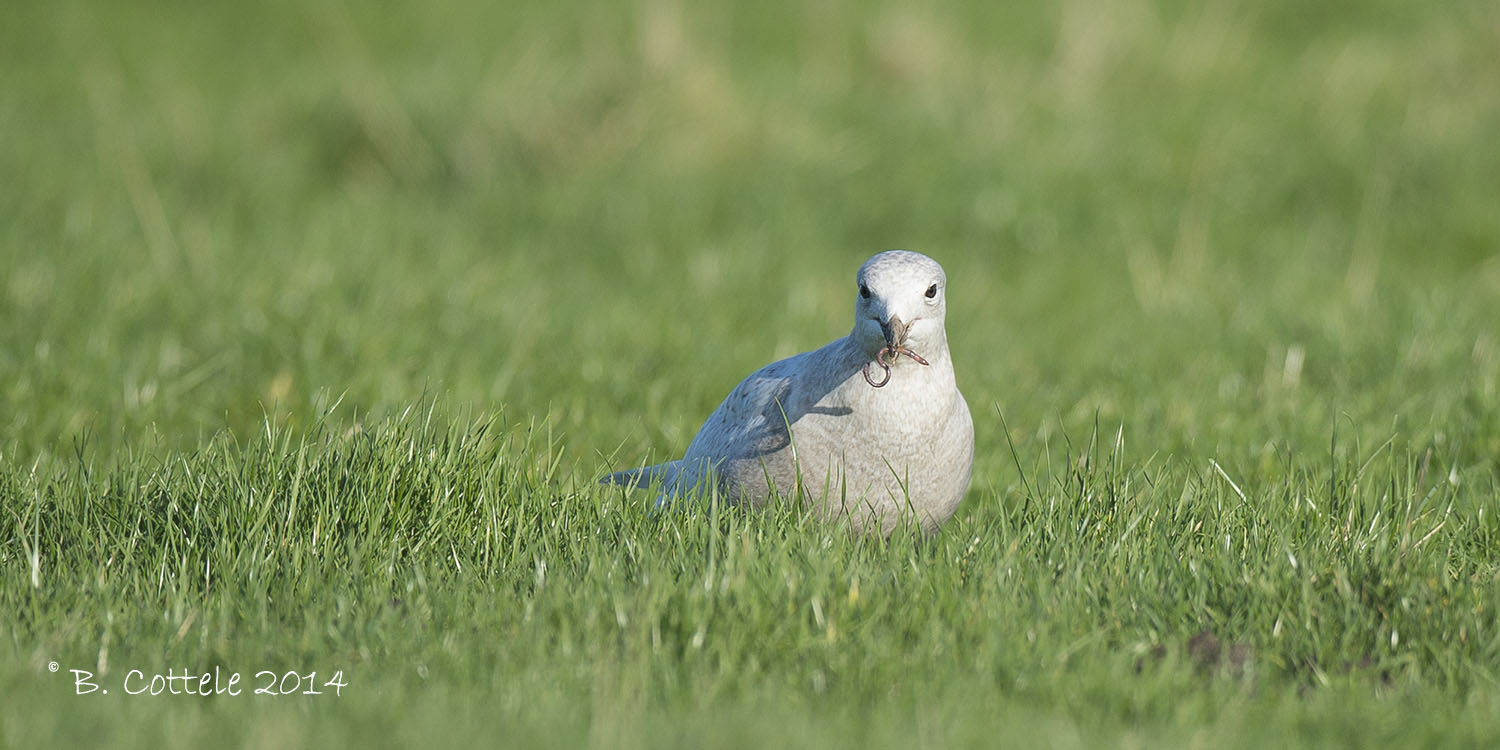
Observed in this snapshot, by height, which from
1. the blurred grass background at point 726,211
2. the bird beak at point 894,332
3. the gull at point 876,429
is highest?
the blurred grass background at point 726,211

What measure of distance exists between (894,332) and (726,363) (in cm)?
295

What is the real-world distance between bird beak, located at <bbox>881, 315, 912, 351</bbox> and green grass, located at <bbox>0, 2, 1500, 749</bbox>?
0.56m

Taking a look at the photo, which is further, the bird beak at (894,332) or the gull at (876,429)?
the gull at (876,429)

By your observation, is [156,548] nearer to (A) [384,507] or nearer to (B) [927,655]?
(A) [384,507]

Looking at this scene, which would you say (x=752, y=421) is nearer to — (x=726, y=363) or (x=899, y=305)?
(x=899, y=305)

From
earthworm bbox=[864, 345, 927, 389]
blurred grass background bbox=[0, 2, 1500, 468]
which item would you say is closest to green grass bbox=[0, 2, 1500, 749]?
blurred grass background bbox=[0, 2, 1500, 468]

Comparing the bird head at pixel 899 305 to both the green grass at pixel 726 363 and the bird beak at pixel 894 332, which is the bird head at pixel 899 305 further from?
the green grass at pixel 726 363

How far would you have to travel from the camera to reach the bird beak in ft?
12.7

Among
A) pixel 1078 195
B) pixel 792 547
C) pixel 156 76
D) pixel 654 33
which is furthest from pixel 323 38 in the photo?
pixel 792 547

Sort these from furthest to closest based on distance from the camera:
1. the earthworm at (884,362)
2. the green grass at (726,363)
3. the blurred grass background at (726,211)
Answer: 1. the blurred grass background at (726,211)
2. the earthworm at (884,362)
3. the green grass at (726,363)

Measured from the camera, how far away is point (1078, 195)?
10.1m

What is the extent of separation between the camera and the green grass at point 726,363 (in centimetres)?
324

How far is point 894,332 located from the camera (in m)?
3.87

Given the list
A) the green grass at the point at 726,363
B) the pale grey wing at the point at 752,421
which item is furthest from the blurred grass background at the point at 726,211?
the pale grey wing at the point at 752,421
